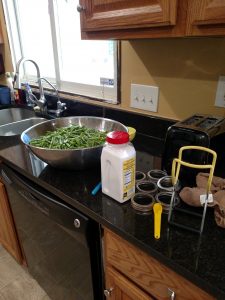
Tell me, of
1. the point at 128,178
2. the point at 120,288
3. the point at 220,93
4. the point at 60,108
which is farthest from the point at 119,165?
the point at 60,108

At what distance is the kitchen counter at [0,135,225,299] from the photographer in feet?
1.74

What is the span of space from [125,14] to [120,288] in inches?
34.0

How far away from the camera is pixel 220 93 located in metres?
0.97

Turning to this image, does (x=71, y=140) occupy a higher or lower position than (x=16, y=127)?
higher

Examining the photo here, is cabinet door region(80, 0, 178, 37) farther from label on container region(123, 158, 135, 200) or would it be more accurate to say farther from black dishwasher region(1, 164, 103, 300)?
black dishwasher region(1, 164, 103, 300)

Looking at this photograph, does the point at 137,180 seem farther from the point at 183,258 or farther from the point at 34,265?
the point at 34,265

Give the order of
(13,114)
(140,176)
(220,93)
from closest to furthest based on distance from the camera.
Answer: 1. (140,176)
2. (220,93)
3. (13,114)

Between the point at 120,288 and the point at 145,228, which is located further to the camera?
the point at 120,288

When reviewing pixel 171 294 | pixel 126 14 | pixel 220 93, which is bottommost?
pixel 171 294

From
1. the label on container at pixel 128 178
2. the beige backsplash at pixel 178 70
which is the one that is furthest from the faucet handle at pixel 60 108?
the label on container at pixel 128 178

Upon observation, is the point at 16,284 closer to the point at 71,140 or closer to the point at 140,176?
the point at 71,140

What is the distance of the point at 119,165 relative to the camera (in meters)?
0.68

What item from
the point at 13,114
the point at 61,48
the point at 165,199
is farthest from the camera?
the point at 13,114

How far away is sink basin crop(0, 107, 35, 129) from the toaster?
1321 mm
